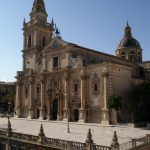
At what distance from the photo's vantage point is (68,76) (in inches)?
1706

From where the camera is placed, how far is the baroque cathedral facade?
39250 millimetres

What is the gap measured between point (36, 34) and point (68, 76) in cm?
1430

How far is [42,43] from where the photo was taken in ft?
→ 178

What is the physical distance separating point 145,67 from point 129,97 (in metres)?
12.8

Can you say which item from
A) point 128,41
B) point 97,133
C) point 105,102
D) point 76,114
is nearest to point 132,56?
point 128,41

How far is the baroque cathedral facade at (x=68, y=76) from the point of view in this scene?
39.2 meters

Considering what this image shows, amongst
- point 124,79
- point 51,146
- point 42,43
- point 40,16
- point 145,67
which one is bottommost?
point 51,146

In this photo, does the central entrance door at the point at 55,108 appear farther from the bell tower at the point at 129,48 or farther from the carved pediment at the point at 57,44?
the bell tower at the point at 129,48

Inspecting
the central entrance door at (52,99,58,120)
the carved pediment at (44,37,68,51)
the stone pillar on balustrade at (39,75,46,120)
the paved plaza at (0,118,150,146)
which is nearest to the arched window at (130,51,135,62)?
the carved pediment at (44,37,68,51)

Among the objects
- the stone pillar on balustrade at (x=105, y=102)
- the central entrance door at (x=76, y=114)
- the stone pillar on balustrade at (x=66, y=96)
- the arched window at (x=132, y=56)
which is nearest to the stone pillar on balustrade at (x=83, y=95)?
the central entrance door at (x=76, y=114)

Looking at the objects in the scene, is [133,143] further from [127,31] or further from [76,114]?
[127,31]

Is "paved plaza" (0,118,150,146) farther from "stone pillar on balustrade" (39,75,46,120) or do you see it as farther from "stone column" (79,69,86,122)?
"stone pillar on balustrade" (39,75,46,120)

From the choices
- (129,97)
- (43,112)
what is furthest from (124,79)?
(43,112)

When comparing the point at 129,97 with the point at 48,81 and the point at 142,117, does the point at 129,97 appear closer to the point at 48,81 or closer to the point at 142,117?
the point at 142,117
